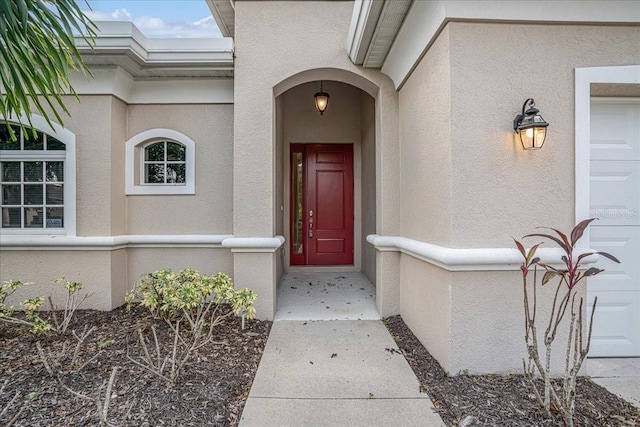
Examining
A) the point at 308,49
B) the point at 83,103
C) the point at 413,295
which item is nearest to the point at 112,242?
the point at 83,103

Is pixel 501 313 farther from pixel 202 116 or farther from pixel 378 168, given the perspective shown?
pixel 202 116

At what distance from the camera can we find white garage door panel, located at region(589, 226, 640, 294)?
308cm

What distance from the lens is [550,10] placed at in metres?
2.75

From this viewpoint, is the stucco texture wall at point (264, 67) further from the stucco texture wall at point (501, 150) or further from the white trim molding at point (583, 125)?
the white trim molding at point (583, 125)

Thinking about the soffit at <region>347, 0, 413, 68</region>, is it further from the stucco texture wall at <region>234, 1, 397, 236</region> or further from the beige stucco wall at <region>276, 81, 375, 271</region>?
the beige stucco wall at <region>276, 81, 375, 271</region>

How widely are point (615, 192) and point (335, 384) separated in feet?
10.6

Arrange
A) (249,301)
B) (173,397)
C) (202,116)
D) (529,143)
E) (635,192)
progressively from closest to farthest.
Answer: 1. (173,397)
2. (529,143)
3. (635,192)
4. (249,301)
5. (202,116)

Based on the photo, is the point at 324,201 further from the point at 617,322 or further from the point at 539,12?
the point at 617,322

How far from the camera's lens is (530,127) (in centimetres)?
261

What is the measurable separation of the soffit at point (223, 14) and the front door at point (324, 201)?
2628 millimetres

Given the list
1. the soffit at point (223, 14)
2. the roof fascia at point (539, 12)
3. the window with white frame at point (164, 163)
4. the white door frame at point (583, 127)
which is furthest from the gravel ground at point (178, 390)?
the soffit at point (223, 14)

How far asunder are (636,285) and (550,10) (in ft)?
8.99

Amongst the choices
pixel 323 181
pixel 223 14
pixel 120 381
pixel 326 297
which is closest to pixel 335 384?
pixel 120 381

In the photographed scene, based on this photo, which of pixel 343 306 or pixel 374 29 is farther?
pixel 343 306
